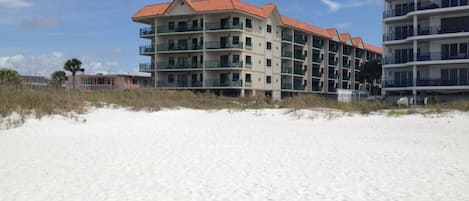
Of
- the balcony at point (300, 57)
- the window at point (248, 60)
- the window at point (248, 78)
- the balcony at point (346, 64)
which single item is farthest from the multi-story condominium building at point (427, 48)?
the balcony at point (346, 64)

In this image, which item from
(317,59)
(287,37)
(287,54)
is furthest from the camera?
(317,59)

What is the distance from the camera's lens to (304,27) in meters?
72.8

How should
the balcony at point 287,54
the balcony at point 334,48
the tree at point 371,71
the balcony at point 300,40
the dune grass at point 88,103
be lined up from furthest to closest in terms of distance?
the balcony at point 334,48, the balcony at point 300,40, the tree at point 371,71, the balcony at point 287,54, the dune grass at point 88,103

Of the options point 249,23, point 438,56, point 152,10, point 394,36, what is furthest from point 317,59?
point 438,56

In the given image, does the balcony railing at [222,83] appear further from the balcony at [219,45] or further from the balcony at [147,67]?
the balcony at [147,67]

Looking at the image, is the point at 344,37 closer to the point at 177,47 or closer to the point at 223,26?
the point at 223,26

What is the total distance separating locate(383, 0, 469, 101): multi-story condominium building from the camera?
152ft

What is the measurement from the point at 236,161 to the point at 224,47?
47.9 m

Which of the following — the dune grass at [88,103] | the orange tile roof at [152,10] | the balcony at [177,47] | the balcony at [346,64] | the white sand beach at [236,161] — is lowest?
the white sand beach at [236,161]

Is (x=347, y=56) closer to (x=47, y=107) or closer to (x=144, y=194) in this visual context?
(x=47, y=107)

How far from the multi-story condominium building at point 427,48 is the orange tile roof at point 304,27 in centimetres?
1899

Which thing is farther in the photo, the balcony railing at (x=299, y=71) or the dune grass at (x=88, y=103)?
the balcony railing at (x=299, y=71)

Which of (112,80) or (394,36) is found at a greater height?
(394,36)

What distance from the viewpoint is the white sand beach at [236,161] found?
838cm
